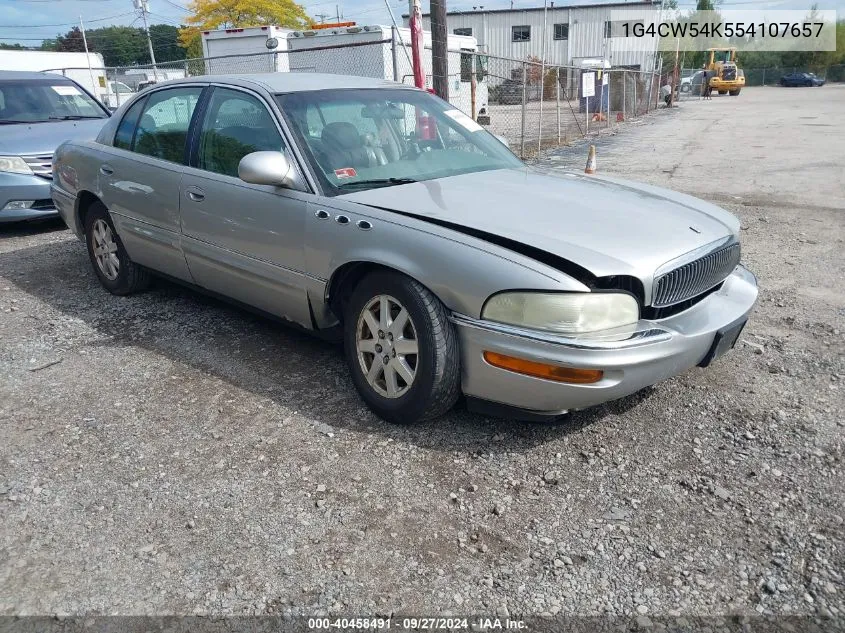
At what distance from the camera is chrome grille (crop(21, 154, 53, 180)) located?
7.46 m

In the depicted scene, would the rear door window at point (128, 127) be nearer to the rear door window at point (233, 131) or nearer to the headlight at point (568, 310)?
the rear door window at point (233, 131)

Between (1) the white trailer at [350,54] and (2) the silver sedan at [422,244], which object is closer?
(2) the silver sedan at [422,244]

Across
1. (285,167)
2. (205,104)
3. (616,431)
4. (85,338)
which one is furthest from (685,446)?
(85,338)

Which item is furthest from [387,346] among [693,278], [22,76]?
[22,76]

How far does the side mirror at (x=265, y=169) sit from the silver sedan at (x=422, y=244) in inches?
0.4

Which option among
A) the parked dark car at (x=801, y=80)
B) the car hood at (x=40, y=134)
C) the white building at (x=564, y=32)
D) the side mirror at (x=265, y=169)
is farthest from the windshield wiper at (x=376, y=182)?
the parked dark car at (x=801, y=80)

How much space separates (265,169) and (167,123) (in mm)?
1604

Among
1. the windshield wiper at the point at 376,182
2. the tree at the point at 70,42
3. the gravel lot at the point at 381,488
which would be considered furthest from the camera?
the tree at the point at 70,42

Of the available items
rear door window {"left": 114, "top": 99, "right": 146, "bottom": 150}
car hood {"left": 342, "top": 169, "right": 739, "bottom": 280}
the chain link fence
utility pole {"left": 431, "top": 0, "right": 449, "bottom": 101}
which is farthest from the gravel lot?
utility pole {"left": 431, "top": 0, "right": 449, "bottom": 101}

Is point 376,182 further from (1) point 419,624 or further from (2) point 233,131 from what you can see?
(1) point 419,624

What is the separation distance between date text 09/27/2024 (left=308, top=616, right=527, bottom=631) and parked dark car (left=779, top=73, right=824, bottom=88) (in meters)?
67.7

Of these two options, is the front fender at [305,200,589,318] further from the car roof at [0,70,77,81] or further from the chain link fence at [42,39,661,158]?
the car roof at [0,70,77,81]

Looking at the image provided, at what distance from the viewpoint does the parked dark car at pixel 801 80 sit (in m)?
58.1

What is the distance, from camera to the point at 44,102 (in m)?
8.71
